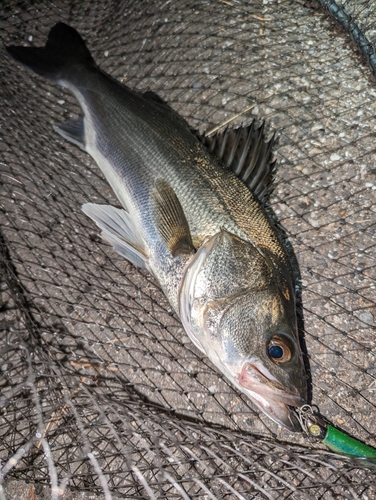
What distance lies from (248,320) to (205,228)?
57 cm

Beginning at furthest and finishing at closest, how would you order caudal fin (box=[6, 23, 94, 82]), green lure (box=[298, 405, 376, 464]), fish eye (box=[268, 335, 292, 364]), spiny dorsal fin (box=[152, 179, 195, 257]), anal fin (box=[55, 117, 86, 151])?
caudal fin (box=[6, 23, 94, 82])
anal fin (box=[55, 117, 86, 151])
spiny dorsal fin (box=[152, 179, 195, 257])
green lure (box=[298, 405, 376, 464])
fish eye (box=[268, 335, 292, 364])

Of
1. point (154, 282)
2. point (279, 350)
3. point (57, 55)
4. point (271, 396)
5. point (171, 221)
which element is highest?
point (57, 55)

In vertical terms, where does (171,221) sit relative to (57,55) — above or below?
below

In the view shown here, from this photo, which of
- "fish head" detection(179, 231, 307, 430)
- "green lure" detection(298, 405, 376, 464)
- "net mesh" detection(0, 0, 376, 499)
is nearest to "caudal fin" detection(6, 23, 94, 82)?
"net mesh" detection(0, 0, 376, 499)

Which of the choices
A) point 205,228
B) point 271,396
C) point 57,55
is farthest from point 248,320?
point 57,55

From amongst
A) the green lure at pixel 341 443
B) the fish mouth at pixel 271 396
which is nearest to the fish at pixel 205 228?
the fish mouth at pixel 271 396

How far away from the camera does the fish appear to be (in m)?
2.03

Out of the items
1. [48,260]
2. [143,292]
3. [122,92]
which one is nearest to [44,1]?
[122,92]

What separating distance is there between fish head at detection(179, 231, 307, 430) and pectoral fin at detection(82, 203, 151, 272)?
0.45m

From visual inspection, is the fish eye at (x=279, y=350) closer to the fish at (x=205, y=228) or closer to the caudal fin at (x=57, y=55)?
the fish at (x=205, y=228)

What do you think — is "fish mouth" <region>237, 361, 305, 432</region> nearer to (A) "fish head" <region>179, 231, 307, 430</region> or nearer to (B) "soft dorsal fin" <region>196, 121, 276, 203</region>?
(A) "fish head" <region>179, 231, 307, 430</region>

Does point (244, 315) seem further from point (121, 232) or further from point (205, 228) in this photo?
Result: point (121, 232)

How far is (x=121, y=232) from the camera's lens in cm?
267

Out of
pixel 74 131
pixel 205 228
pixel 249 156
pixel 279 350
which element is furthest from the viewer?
pixel 74 131
